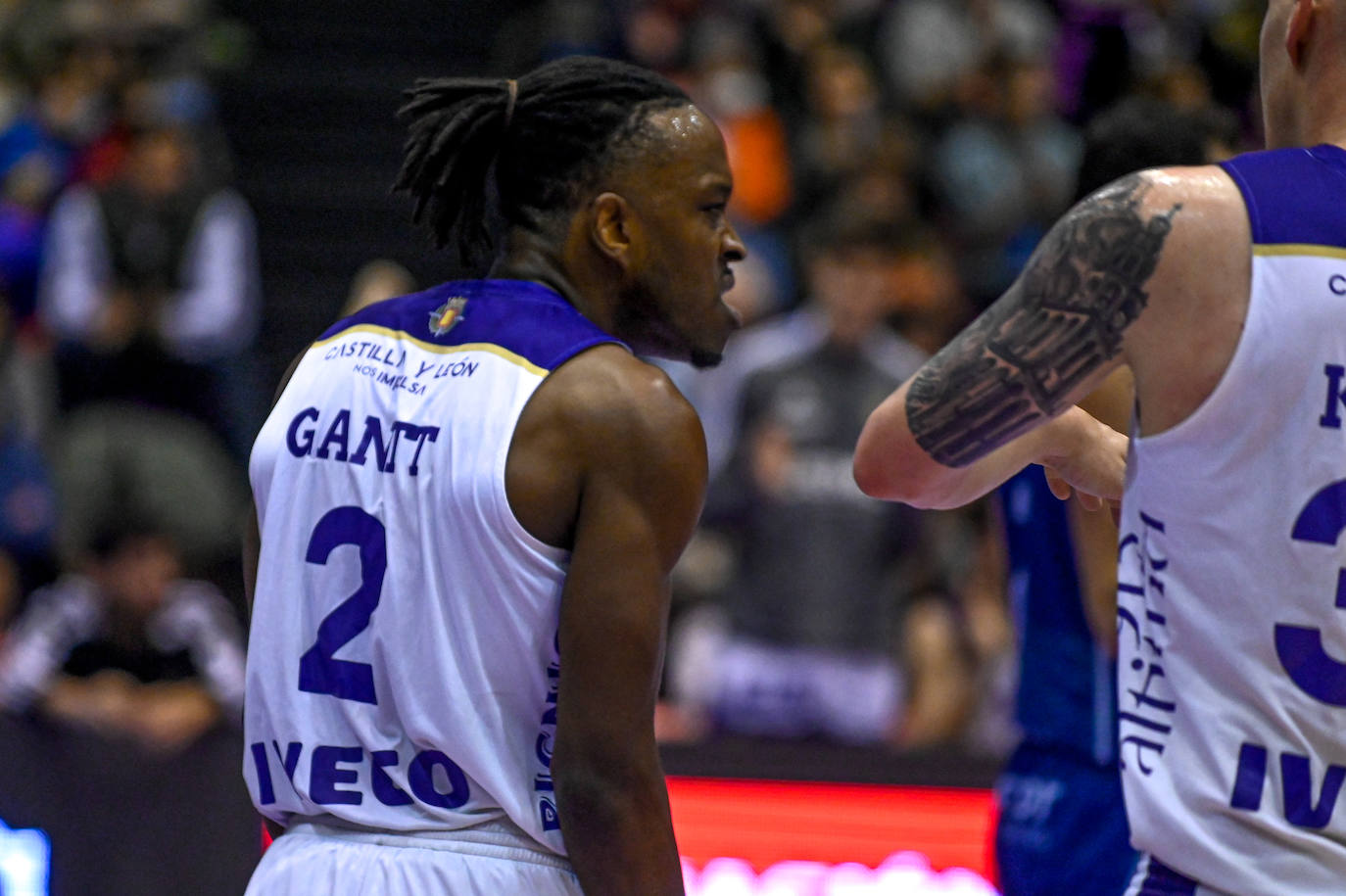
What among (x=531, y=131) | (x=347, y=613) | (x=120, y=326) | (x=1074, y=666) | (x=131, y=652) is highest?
(x=531, y=131)

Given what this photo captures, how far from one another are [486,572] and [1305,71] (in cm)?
131

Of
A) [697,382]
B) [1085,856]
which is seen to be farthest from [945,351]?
[697,382]

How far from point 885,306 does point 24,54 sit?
5.80m

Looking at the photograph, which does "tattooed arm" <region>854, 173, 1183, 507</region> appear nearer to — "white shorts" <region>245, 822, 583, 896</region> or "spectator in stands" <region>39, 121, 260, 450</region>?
"white shorts" <region>245, 822, 583, 896</region>

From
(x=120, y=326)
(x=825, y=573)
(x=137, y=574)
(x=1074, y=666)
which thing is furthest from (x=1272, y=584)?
→ (x=120, y=326)

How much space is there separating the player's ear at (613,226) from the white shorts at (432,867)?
0.90m

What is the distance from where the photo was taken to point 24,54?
10.6m

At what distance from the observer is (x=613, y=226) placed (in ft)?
8.81

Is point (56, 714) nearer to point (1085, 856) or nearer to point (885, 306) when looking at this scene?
point (1085, 856)

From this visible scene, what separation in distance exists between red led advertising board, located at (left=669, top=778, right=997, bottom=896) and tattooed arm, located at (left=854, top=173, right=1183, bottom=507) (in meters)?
2.70

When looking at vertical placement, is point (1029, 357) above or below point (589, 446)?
above

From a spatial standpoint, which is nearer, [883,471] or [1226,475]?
[1226,475]

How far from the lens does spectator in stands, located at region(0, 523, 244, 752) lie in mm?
5488

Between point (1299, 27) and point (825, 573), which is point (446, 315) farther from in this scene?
point (825, 573)
